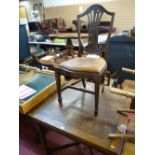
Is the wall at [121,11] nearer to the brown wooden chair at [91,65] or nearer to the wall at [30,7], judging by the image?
the wall at [30,7]

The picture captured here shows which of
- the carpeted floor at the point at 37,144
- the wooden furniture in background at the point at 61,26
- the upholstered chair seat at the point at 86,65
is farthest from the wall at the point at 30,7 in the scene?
the upholstered chair seat at the point at 86,65

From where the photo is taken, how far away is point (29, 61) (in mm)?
Result: 2887

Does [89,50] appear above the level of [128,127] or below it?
above

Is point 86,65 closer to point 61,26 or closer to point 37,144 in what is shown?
point 37,144

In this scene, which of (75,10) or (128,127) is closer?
(128,127)

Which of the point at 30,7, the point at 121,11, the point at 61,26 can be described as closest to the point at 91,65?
the point at 121,11

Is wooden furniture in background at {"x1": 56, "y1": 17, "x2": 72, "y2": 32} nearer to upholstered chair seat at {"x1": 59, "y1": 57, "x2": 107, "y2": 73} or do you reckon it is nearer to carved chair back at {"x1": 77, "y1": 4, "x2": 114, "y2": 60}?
carved chair back at {"x1": 77, "y1": 4, "x2": 114, "y2": 60}

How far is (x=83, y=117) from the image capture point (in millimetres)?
1361

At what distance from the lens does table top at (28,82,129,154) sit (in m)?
1.12

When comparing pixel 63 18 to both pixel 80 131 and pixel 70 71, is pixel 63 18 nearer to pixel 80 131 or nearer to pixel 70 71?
pixel 70 71

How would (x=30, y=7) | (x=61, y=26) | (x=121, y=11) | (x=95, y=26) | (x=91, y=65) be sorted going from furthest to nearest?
(x=30, y=7), (x=61, y=26), (x=121, y=11), (x=95, y=26), (x=91, y=65)
